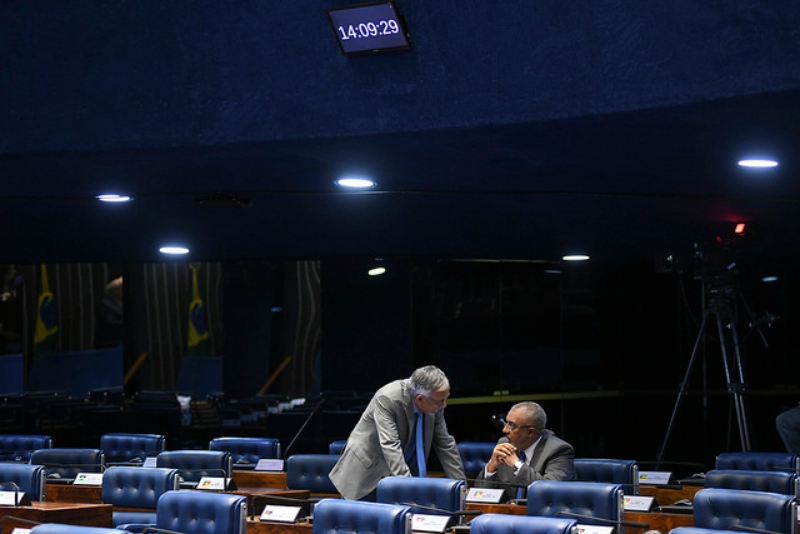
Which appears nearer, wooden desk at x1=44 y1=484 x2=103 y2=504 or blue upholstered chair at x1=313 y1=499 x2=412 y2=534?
blue upholstered chair at x1=313 y1=499 x2=412 y2=534

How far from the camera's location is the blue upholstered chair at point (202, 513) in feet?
18.9

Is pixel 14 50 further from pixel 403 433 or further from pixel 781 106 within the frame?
pixel 781 106

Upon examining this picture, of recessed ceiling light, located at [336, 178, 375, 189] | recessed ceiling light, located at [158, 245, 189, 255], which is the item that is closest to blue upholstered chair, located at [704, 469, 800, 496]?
recessed ceiling light, located at [336, 178, 375, 189]

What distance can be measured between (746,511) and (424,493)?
5.36 ft

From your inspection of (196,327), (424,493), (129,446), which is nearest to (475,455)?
(424,493)

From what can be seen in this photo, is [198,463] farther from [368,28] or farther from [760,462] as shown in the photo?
[760,462]

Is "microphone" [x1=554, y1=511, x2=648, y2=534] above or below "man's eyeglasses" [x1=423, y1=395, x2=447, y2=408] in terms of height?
below

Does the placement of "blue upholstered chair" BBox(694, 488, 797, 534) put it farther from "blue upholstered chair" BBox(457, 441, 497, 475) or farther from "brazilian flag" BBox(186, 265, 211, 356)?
"brazilian flag" BBox(186, 265, 211, 356)

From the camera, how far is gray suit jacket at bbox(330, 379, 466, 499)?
6395mm

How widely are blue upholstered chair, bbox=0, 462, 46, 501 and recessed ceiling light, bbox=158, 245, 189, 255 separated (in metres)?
5.29

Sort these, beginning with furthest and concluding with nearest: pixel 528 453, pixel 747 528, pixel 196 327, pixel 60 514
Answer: pixel 196 327 < pixel 528 453 < pixel 60 514 < pixel 747 528

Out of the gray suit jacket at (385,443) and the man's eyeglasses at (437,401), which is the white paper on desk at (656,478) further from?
the man's eyeglasses at (437,401)

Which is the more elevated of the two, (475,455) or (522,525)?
(475,455)

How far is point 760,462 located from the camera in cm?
805
